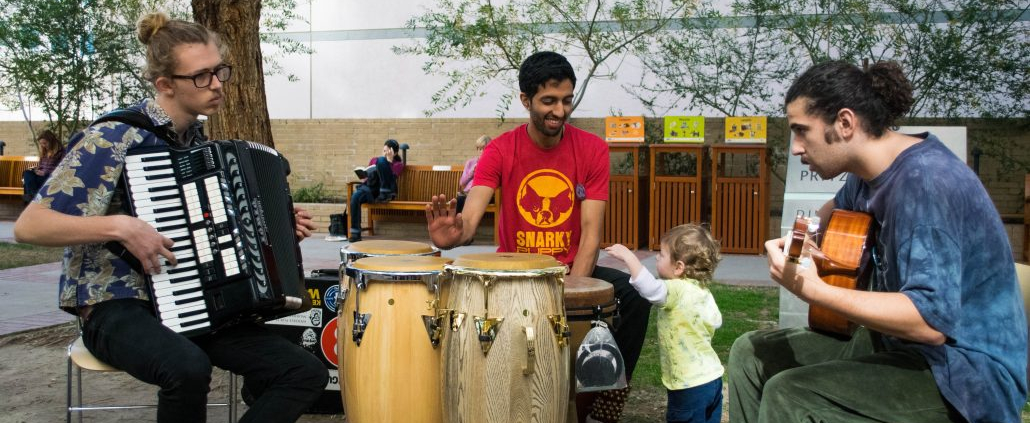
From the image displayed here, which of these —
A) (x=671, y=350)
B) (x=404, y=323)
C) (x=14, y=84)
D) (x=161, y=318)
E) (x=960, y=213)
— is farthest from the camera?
(x=14, y=84)

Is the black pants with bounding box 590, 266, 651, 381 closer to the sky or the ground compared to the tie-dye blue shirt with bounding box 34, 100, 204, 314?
closer to the ground

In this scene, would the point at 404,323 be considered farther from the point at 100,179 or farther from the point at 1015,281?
the point at 1015,281

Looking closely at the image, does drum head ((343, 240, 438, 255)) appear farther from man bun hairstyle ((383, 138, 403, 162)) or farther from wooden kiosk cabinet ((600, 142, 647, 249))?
man bun hairstyle ((383, 138, 403, 162))

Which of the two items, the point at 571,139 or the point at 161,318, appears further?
the point at 571,139

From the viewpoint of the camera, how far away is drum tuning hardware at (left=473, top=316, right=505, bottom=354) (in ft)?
11.4

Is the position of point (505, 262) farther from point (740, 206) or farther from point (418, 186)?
point (418, 186)

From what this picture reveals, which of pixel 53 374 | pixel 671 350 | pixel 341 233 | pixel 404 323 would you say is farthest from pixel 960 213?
pixel 341 233

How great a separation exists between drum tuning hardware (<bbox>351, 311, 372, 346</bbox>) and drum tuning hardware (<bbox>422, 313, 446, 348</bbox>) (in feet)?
0.75

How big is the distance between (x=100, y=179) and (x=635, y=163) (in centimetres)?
880

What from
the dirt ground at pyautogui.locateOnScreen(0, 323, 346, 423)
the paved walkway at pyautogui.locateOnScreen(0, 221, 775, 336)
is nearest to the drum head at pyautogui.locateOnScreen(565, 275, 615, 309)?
the dirt ground at pyautogui.locateOnScreen(0, 323, 346, 423)

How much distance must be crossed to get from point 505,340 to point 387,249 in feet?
2.86

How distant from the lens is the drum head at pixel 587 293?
150 inches

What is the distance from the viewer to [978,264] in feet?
9.11

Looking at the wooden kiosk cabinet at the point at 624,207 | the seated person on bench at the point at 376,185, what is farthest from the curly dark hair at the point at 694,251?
the seated person on bench at the point at 376,185
